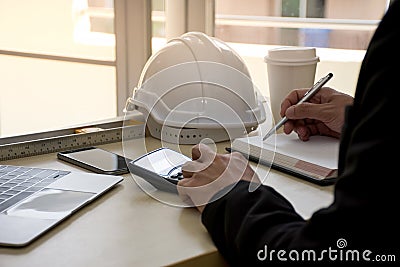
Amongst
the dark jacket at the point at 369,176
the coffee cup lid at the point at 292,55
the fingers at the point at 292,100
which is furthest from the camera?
the coffee cup lid at the point at 292,55

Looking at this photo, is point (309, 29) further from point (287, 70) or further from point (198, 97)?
point (198, 97)

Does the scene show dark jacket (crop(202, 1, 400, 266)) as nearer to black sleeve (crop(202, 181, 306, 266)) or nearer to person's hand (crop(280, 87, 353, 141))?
black sleeve (crop(202, 181, 306, 266))

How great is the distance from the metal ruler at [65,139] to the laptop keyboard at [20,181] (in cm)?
9

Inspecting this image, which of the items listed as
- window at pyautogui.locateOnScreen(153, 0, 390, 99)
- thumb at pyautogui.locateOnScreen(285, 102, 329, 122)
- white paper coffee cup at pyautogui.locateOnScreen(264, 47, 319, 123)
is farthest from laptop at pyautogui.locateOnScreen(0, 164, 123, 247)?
window at pyautogui.locateOnScreen(153, 0, 390, 99)

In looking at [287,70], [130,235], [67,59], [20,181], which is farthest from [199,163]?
[67,59]

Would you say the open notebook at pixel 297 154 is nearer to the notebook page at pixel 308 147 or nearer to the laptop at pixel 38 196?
the notebook page at pixel 308 147

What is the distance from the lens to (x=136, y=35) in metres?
1.91

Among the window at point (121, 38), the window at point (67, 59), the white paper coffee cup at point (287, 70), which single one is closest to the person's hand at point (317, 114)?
the white paper coffee cup at point (287, 70)

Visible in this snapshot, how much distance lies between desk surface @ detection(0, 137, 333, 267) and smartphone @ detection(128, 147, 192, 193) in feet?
0.10

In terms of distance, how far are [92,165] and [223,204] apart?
1.38 ft

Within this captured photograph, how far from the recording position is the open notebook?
1.16 m

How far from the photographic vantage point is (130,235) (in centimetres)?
90

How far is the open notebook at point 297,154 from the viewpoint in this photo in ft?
3.80

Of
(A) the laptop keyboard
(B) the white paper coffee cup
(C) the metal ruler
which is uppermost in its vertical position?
(B) the white paper coffee cup
